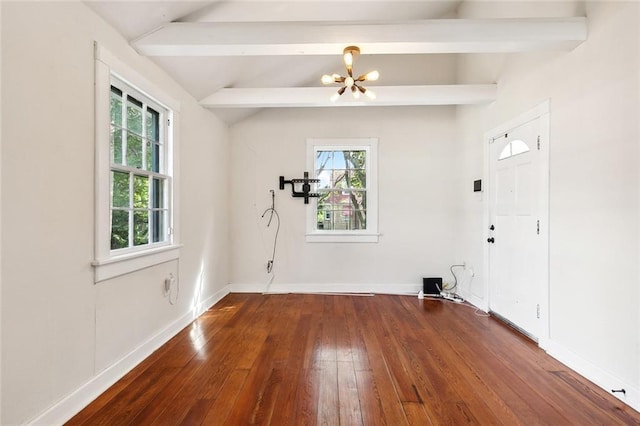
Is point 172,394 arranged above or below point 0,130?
below

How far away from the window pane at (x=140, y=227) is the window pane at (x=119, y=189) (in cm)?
17

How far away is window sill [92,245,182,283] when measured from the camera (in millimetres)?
1977

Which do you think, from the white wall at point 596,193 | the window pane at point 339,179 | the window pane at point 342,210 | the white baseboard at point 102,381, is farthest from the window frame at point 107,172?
the white wall at point 596,193

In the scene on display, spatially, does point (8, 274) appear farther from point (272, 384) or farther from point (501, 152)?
point (501, 152)

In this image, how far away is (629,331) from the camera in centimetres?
191

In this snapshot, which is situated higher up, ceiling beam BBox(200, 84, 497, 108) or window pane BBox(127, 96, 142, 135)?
ceiling beam BBox(200, 84, 497, 108)

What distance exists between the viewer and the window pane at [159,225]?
278 centimetres

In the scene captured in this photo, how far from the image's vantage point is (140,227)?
8.36 feet

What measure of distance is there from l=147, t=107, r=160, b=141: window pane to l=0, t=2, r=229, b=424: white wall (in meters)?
0.44

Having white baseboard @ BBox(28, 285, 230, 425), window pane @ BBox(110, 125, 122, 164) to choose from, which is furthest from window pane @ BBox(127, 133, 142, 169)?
white baseboard @ BBox(28, 285, 230, 425)

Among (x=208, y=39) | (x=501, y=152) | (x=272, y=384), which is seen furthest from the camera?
(x=501, y=152)

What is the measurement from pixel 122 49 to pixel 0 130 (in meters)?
1.16

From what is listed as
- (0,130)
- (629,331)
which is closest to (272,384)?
(0,130)

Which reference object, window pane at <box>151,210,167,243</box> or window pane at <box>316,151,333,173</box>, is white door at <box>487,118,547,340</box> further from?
window pane at <box>151,210,167,243</box>
